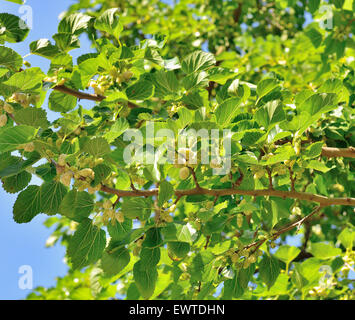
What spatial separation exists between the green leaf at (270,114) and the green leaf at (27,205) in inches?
21.7

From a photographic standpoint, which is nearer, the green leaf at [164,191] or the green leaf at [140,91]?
the green leaf at [164,191]

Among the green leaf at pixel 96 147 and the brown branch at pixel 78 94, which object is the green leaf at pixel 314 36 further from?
the green leaf at pixel 96 147

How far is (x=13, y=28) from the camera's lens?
116 centimetres

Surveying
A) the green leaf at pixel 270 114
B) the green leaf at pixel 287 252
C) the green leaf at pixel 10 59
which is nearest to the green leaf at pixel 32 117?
the green leaf at pixel 10 59

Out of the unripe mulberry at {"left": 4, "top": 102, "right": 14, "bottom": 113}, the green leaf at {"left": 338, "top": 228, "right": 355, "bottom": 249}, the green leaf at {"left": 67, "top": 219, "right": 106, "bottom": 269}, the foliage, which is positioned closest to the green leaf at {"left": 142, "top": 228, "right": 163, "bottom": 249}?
the foliage

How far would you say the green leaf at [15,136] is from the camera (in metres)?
0.85

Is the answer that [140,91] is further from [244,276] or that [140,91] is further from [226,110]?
[244,276]

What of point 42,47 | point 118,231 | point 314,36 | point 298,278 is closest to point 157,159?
point 118,231

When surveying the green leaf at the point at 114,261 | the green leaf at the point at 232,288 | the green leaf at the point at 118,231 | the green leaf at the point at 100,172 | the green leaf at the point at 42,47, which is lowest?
the green leaf at the point at 232,288

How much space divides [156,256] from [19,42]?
69 cm

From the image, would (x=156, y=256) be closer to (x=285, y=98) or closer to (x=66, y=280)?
(x=285, y=98)

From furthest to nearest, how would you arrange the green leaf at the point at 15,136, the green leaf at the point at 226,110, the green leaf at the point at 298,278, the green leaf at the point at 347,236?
the green leaf at the point at 347,236, the green leaf at the point at 298,278, the green leaf at the point at 226,110, the green leaf at the point at 15,136

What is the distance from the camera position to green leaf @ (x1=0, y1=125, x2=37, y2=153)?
2.80 ft

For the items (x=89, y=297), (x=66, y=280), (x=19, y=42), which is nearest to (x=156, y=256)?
(x=19, y=42)
